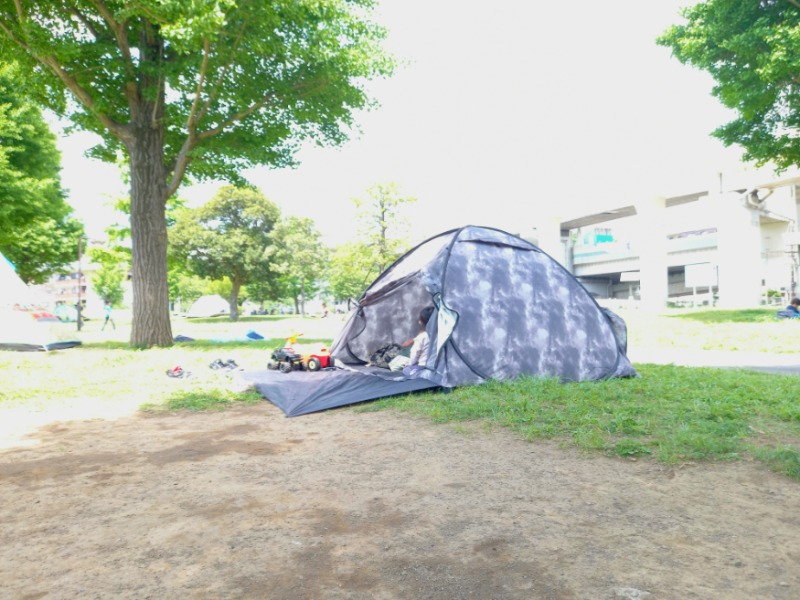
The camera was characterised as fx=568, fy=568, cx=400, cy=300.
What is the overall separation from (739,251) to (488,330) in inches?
1215

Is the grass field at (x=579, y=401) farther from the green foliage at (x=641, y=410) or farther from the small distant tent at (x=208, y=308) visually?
the small distant tent at (x=208, y=308)

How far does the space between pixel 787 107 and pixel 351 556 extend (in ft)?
61.2

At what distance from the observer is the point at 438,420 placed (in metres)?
5.46

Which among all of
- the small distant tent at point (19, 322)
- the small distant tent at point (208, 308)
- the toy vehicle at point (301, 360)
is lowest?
the toy vehicle at point (301, 360)

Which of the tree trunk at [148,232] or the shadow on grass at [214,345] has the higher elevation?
the tree trunk at [148,232]

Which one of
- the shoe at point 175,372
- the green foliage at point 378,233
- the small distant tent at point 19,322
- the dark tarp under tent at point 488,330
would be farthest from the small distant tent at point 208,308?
the dark tarp under tent at point 488,330

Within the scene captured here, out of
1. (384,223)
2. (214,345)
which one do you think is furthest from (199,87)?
(384,223)

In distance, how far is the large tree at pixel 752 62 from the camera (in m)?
13.7

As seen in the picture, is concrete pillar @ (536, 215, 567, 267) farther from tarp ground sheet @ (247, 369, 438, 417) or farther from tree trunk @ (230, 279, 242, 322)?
tarp ground sheet @ (247, 369, 438, 417)

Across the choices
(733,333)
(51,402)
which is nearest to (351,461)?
(51,402)

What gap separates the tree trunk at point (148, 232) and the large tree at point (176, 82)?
0.07 ft

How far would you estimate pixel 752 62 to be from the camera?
14945 millimetres

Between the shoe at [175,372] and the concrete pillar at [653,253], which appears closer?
the shoe at [175,372]

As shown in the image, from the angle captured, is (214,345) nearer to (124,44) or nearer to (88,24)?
(124,44)
